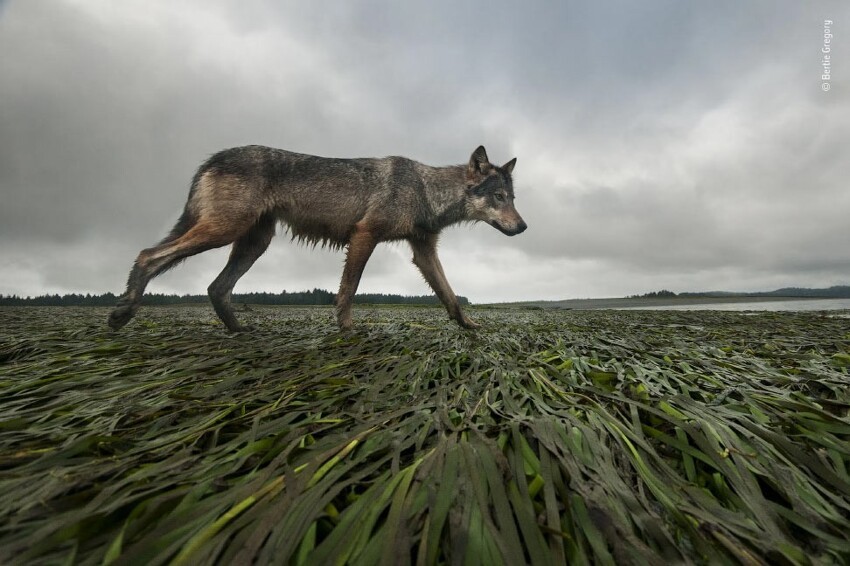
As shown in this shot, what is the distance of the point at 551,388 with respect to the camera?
1.74m

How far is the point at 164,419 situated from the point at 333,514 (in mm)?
918

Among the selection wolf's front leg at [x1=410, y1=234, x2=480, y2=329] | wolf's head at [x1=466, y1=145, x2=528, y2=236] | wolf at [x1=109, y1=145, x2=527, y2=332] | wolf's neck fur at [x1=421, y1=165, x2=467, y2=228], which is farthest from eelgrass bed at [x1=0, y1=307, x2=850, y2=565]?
wolf's head at [x1=466, y1=145, x2=528, y2=236]

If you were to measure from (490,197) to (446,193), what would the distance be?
764 millimetres

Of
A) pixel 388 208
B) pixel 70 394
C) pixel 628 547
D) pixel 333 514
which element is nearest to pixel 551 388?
pixel 628 547

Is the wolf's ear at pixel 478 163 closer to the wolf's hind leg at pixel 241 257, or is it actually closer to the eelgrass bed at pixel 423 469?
the wolf's hind leg at pixel 241 257

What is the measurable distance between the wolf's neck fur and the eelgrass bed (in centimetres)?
401

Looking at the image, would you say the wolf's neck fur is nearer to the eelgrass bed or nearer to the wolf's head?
the wolf's head

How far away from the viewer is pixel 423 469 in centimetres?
92

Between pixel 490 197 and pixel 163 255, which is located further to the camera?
pixel 490 197

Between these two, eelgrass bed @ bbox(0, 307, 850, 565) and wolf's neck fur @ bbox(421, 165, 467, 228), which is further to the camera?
wolf's neck fur @ bbox(421, 165, 467, 228)

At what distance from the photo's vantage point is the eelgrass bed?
715 mm

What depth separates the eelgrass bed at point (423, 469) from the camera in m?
0.71

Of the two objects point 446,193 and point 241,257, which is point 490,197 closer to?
point 446,193

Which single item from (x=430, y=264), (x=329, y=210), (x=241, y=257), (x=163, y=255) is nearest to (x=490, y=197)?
(x=430, y=264)
